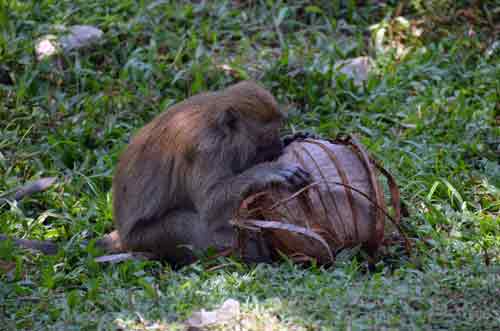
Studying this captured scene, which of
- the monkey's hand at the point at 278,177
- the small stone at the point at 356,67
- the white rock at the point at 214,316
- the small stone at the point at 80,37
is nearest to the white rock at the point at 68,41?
the small stone at the point at 80,37

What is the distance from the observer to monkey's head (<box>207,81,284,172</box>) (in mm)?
6336

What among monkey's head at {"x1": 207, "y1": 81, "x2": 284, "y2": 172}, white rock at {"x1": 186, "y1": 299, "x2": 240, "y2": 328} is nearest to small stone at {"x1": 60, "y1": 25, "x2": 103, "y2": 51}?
monkey's head at {"x1": 207, "y1": 81, "x2": 284, "y2": 172}

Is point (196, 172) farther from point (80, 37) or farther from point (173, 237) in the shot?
point (80, 37)

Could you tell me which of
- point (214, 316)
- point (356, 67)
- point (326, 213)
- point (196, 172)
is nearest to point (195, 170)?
Answer: point (196, 172)

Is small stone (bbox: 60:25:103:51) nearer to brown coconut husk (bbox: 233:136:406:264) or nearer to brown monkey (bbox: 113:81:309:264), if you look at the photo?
brown monkey (bbox: 113:81:309:264)

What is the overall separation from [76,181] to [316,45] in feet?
11.4

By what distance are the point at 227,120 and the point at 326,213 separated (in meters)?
1.09

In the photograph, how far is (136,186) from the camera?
654 cm

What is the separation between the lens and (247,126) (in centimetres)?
644

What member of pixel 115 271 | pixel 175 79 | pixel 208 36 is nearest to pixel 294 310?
pixel 115 271

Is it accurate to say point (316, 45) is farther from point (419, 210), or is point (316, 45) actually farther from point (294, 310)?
point (294, 310)

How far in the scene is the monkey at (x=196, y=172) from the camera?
6.23m

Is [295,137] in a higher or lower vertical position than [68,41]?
lower

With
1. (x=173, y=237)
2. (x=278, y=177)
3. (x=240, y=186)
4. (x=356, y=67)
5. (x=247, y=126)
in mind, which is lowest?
(x=173, y=237)
